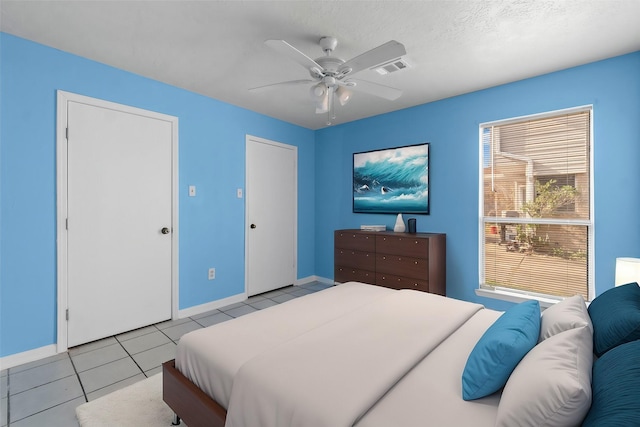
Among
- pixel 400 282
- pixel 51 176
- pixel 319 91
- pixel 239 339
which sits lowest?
pixel 400 282

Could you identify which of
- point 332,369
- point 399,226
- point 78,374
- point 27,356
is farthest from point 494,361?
point 27,356

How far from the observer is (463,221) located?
3516 millimetres

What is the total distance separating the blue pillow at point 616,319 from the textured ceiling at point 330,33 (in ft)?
5.83

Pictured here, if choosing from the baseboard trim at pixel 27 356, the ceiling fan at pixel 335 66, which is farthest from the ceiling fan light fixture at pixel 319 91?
the baseboard trim at pixel 27 356

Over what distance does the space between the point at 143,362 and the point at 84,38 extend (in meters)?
2.57

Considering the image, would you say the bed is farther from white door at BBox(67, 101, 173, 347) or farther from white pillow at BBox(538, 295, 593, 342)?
white door at BBox(67, 101, 173, 347)

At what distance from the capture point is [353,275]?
13.3ft

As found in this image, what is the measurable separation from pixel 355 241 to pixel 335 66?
2262 mm

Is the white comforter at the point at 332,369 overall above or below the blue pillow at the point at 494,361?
below

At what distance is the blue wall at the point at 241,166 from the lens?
239cm

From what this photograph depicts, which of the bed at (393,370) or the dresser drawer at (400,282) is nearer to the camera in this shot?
the bed at (393,370)

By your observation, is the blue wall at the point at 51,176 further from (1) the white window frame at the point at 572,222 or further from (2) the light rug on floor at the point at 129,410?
(1) the white window frame at the point at 572,222

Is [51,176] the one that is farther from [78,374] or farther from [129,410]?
[129,410]

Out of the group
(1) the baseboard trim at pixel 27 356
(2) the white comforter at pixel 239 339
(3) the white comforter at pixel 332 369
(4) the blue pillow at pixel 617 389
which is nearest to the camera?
(4) the blue pillow at pixel 617 389
